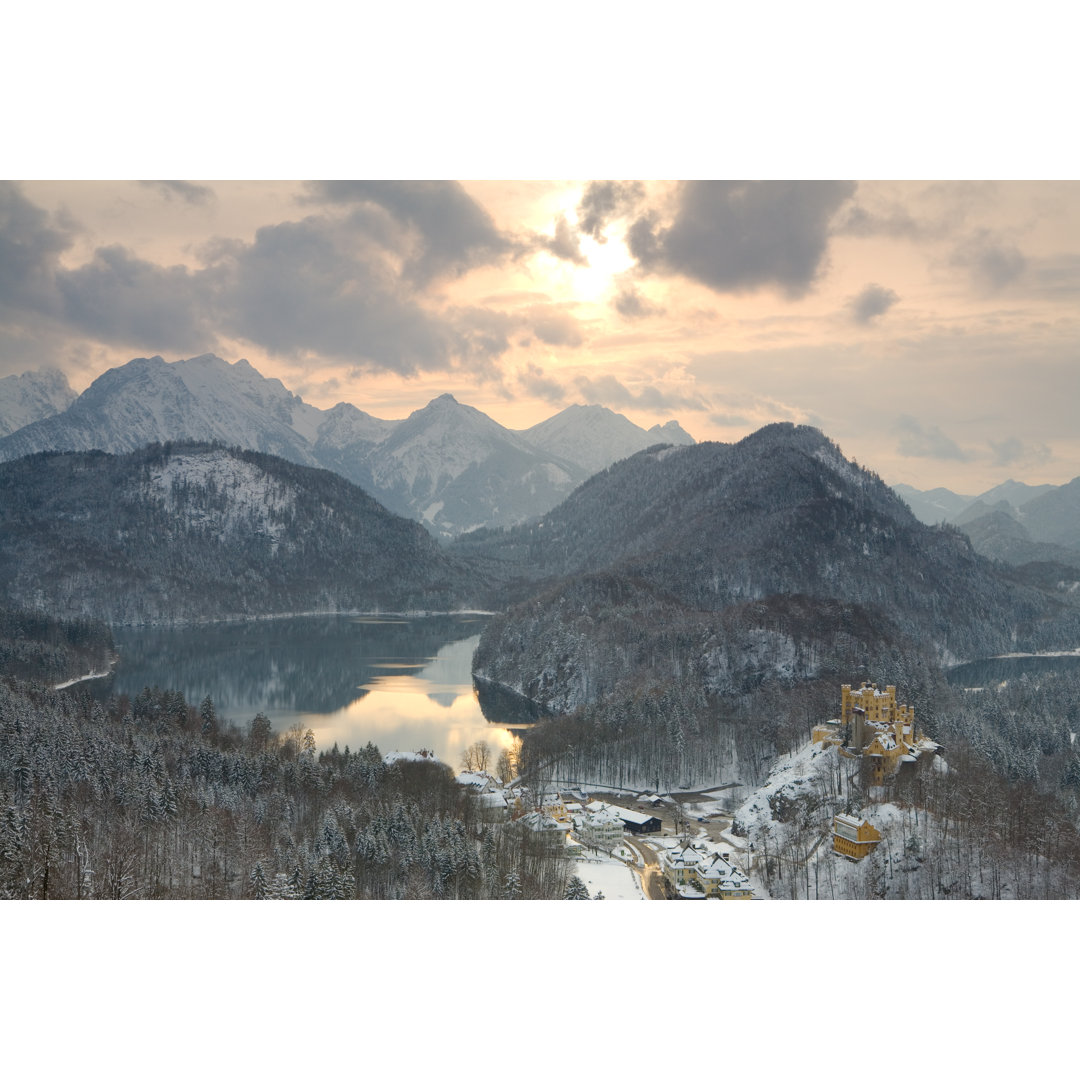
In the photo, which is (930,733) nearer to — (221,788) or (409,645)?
(221,788)

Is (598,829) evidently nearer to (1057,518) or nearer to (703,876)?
(703,876)

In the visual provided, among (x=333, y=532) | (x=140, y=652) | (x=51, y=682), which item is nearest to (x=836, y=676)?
(x=51, y=682)

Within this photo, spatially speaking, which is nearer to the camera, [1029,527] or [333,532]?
[333,532]

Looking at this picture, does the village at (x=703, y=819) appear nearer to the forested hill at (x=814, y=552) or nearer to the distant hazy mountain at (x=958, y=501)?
the forested hill at (x=814, y=552)

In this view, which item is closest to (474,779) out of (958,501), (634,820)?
(634,820)


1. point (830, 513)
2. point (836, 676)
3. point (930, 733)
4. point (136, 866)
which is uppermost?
point (830, 513)

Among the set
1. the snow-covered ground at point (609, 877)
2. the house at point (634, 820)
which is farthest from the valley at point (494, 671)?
the house at point (634, 820)
